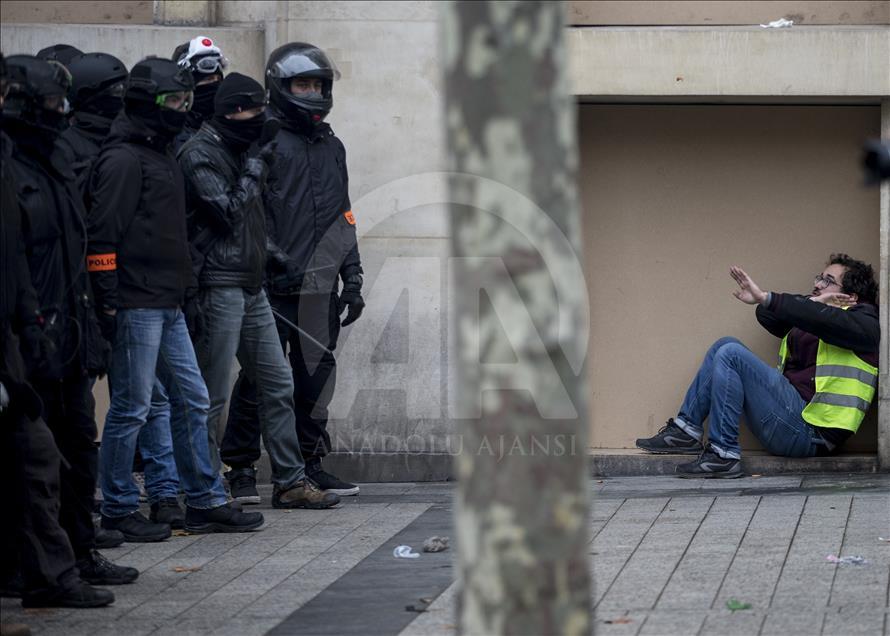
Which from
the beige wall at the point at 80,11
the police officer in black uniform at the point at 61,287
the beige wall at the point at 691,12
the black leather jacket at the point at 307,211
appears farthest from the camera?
the beige wall at the point at 80,11

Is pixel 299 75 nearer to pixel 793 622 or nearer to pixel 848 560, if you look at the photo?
pixel 848 560

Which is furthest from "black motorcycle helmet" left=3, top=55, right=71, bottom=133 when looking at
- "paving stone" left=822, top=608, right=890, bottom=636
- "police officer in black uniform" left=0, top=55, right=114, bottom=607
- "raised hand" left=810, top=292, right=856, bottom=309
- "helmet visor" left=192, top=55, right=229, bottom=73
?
"raised hand" left=810, top=292, right=856, bottom=309

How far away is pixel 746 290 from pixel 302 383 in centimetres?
260

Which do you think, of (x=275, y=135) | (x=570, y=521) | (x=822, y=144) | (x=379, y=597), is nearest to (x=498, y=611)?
(x=570, y=521)

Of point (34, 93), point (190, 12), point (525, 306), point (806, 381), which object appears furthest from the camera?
point (190, 12)

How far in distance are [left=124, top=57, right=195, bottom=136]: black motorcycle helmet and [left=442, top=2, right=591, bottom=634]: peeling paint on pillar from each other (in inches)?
154

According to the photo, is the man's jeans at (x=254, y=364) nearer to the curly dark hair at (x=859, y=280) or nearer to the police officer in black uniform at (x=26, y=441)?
the police officer in black uniform at (x=26, y=441)

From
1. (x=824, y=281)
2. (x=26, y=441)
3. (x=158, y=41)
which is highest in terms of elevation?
(x=158, y=41)

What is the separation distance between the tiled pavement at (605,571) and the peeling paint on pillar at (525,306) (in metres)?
2.40

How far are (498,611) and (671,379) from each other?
21.8 feet

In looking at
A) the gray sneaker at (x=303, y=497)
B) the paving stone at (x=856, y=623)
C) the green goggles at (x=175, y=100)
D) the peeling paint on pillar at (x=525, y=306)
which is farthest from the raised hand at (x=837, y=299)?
the peeling paint on pillar at (x=525, y=306)

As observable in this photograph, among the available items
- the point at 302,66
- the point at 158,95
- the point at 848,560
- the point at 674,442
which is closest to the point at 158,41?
the point at 302,66

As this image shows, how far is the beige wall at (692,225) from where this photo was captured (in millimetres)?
9531

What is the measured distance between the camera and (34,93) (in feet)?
19.6
